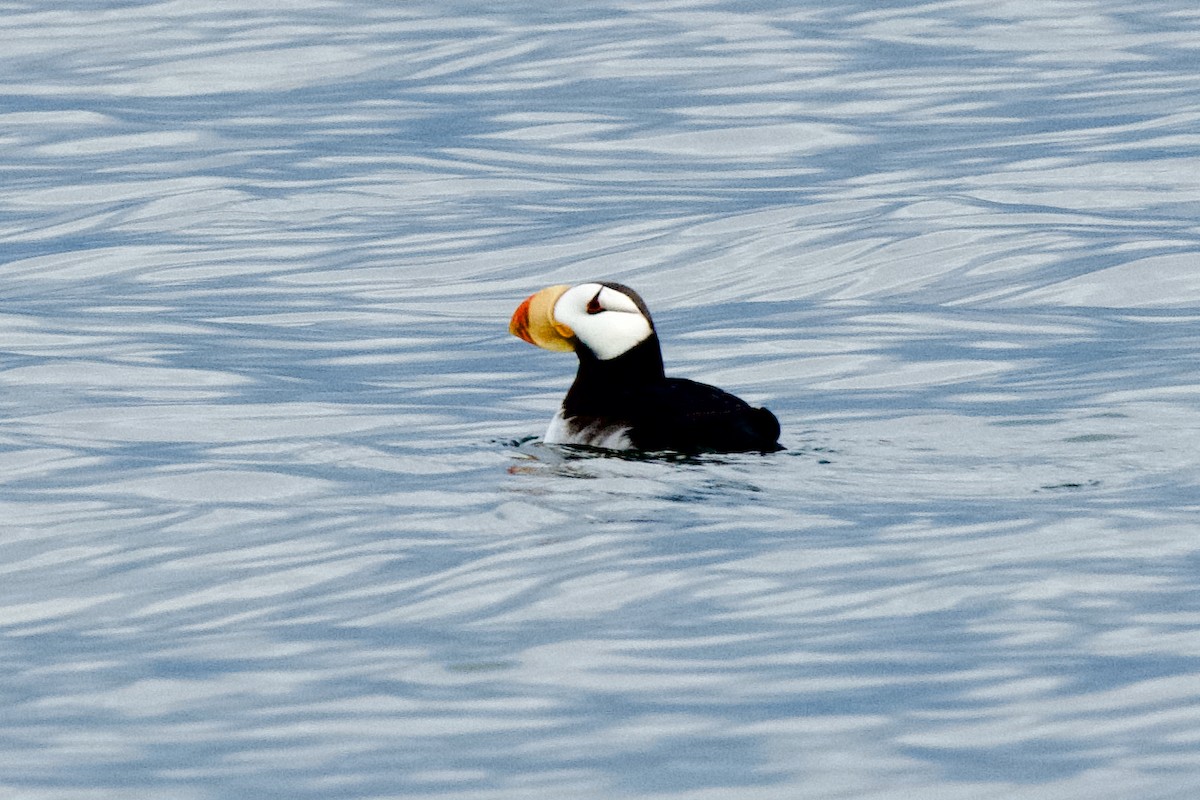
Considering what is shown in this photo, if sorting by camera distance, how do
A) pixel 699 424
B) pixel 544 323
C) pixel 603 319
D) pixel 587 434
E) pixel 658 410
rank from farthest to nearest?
pixel 544 323 < pixel 603 319 < pixel 587 434 < pixel 658 410 < pixel 699 424

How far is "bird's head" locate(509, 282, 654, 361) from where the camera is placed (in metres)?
8.87

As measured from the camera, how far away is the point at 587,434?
28.5 ft

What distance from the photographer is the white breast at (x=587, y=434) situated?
848 centimetres

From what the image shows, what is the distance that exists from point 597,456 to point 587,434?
0.52 ft

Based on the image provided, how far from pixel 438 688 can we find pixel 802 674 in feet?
3.14

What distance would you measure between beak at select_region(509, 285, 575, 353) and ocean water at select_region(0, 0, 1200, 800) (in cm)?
50

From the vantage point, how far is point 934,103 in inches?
837

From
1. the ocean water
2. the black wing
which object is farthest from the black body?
the ocean water

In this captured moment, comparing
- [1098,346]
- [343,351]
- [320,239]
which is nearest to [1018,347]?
[1098,346]

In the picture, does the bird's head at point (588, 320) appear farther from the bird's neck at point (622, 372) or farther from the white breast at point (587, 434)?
the white breast at point (587, 434)

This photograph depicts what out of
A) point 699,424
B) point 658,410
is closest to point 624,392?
point 658,410

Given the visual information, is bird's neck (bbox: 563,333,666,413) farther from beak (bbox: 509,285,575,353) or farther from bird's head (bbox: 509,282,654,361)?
beak (bbox: 509,285,575,353)

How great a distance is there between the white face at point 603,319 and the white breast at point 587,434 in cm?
30

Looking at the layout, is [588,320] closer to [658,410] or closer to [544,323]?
[544,323]
